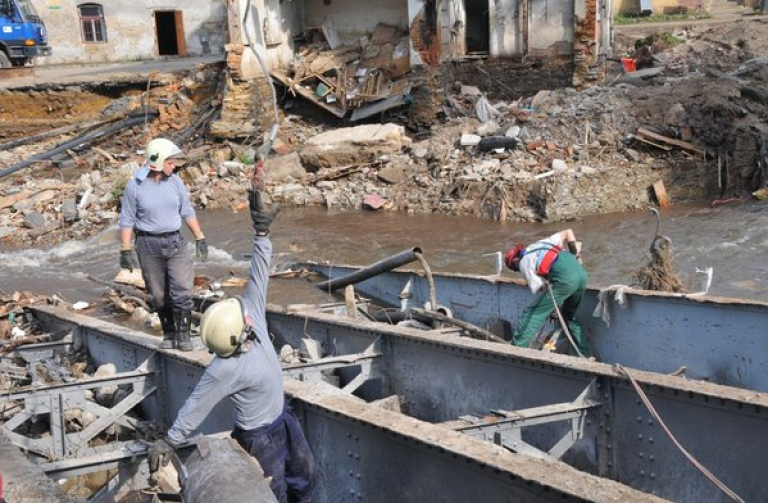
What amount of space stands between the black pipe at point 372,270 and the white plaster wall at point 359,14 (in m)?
12.7

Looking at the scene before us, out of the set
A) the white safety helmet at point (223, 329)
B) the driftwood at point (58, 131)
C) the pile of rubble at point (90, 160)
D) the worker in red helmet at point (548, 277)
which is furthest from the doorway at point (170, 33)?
the white safety helmet at point (223, 329)

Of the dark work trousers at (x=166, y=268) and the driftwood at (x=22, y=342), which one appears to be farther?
the driftwood at (x=22, y=342)

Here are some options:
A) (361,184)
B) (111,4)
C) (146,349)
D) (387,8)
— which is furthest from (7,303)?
(111,4)

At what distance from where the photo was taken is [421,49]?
21.1 meters

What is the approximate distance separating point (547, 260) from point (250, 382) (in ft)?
12.7

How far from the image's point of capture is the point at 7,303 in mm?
11680

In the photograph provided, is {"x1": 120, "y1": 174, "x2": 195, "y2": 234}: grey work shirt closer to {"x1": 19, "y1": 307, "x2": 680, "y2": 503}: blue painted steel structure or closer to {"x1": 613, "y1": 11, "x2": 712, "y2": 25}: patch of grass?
{"x1": 19, "y1": 307, "x2": 680, "y2": 503}: blue painted steel structure

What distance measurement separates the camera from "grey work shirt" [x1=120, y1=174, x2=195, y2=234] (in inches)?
313

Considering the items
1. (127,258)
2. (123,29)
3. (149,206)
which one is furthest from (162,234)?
(123,29)

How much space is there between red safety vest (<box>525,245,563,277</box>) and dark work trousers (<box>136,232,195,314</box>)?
122 inches

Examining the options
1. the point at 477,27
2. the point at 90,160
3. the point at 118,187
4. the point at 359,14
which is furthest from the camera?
the point at 359,14

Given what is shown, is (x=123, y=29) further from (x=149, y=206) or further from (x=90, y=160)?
(x=149, y=206)

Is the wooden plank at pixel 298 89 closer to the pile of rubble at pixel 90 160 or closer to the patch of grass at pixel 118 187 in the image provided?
the pile of rubble at pixel 90 160

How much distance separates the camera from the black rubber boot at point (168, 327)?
8152mm
